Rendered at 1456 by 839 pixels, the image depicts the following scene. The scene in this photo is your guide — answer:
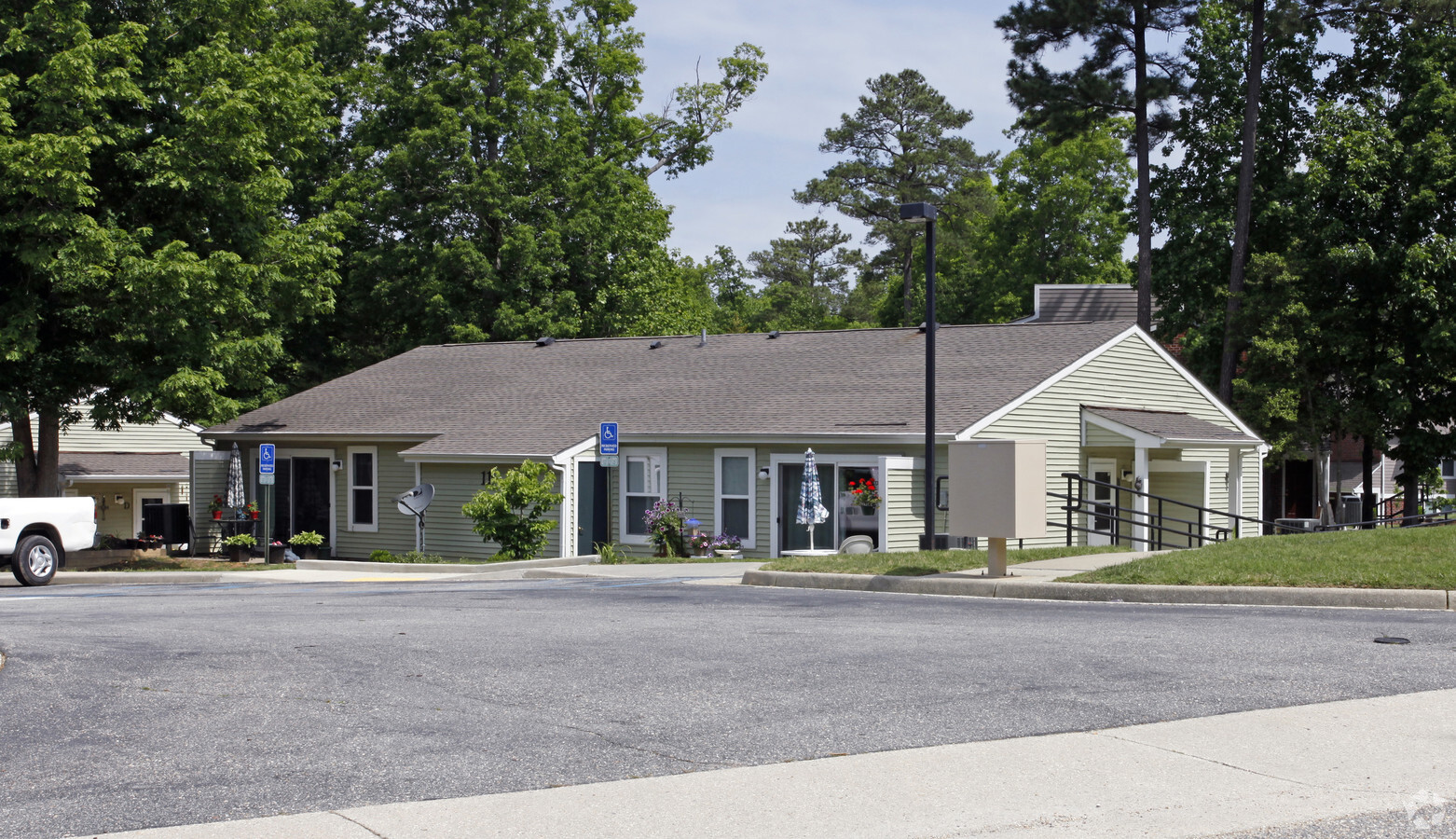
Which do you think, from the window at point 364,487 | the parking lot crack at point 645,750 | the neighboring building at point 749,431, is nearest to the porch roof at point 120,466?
the neighboring building at point 749,431

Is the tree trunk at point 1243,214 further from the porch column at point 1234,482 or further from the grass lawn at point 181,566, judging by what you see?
the grass lawn at point 181,566

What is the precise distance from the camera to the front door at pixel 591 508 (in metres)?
26.2

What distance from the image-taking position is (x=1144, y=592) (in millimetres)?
14289

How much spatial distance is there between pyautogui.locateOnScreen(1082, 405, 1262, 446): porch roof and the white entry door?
109cm

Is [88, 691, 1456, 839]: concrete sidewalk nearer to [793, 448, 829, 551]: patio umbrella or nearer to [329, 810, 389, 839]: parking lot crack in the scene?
[329, 810, 389, 839]: parking lot crack

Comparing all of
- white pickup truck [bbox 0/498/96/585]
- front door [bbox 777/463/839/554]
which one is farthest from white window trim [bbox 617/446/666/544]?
white pickup truck [bbox 0/498/96/585]

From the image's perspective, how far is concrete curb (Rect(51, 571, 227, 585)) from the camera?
23.6 meters

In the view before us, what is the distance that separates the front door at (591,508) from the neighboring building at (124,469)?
17.1 metres

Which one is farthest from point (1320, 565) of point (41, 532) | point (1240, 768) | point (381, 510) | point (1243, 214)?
point (1243, 214)

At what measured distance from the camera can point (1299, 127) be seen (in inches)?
1561

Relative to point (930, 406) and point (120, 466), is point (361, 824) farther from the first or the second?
point (120, 466)

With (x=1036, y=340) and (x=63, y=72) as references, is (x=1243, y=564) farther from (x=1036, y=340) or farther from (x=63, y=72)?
(x=63, y=72)

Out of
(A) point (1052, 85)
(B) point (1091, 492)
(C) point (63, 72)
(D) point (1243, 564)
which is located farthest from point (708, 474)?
(A) point (1052, 85)

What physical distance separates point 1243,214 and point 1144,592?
26.2 meters
